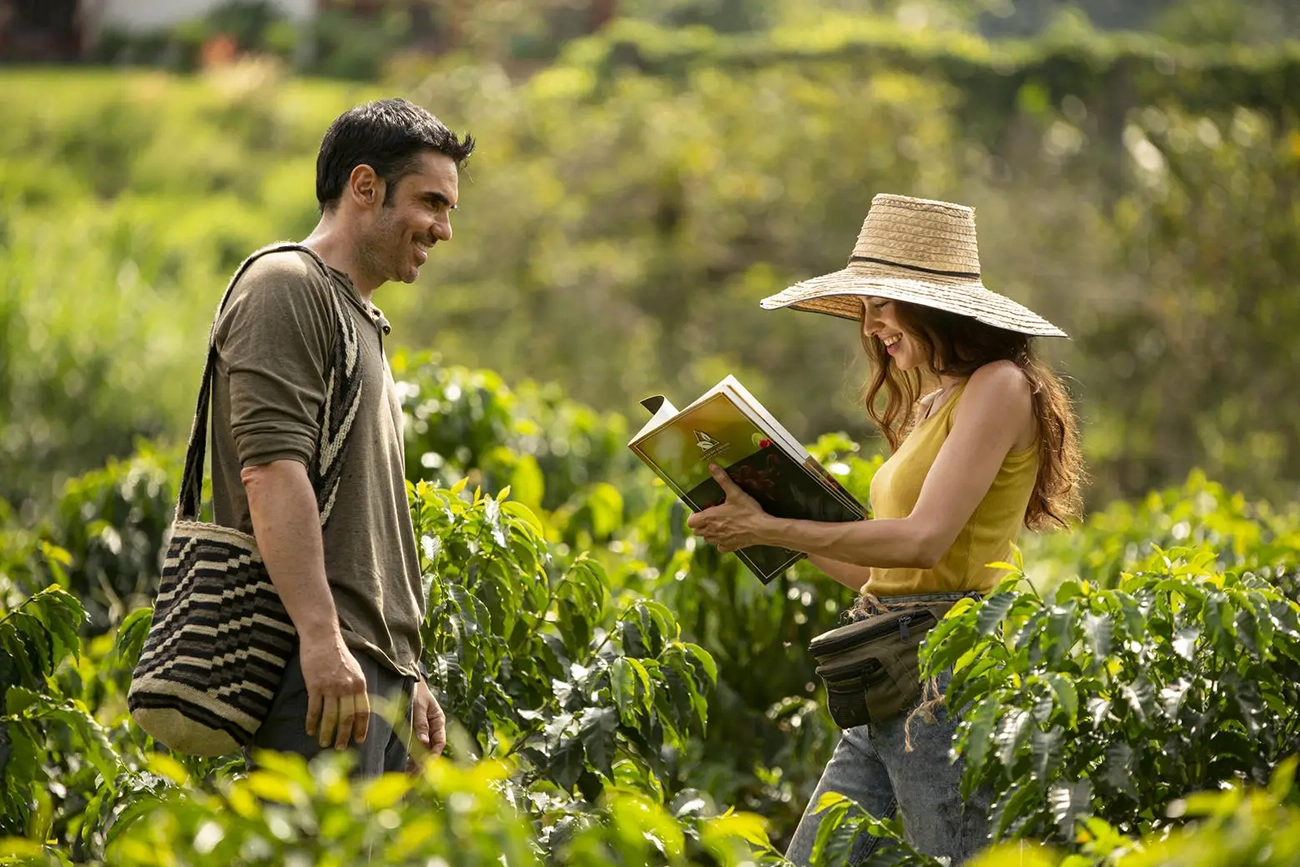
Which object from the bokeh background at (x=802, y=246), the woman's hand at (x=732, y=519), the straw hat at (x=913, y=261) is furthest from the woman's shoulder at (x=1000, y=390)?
the bokeh background at (x=802, y=246)

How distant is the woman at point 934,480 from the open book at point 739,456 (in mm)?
46

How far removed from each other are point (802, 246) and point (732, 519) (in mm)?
11158

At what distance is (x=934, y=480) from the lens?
2715 mm

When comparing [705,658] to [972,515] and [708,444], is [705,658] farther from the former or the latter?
[972,515]

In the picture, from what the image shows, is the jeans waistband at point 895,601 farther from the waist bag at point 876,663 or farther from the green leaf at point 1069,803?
the green leaf at point 1069,803

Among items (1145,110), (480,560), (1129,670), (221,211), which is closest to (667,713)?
(480,560)

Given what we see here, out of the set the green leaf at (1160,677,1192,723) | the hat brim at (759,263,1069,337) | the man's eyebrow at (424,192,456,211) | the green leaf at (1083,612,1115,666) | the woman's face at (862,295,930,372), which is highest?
the man's eyebrow at (424,192,456,211)

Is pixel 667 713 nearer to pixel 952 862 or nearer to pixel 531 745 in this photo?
pixel 531 745

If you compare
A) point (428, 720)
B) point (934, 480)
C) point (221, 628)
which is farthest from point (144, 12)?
point (934, 480)

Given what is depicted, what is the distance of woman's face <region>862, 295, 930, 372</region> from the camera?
9.54 feet

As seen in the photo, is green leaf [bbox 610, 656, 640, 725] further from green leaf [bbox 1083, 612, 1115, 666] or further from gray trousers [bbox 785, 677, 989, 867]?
green leaf [bbox 1083, 612, 1115, 666]

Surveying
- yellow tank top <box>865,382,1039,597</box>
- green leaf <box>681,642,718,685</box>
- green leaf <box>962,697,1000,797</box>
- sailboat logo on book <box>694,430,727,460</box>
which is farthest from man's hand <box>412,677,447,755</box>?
green leaf <box>962,697,1000,797</box>

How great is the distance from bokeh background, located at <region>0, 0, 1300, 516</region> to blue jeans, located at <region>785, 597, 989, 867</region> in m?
8.22

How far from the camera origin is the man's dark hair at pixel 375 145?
106 inches
